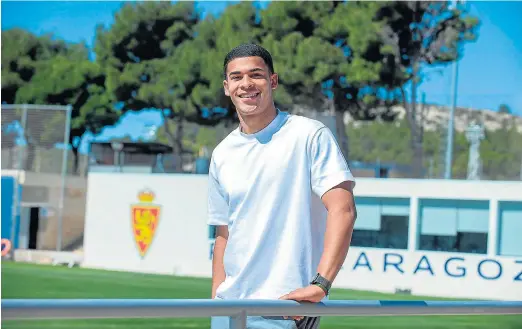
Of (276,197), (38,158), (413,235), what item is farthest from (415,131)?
(276,197)

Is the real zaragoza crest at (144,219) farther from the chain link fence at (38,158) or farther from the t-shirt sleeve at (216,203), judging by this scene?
the t-shirt sleeve at (216,203)

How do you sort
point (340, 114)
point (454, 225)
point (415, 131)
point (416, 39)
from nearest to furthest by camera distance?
1. point (454, 225)
2. point (415, 131)
3. point (340, 114)
4. point (416, 39)

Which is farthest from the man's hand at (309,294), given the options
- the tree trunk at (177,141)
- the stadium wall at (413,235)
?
the tree trunk at (177,141)

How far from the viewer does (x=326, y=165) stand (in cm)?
150

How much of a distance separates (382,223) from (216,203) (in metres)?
17.1

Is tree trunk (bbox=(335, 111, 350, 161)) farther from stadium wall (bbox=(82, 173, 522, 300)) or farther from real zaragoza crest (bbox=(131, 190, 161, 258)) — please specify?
real zaragoza crest (bbox=(131, 190, 161, 258))

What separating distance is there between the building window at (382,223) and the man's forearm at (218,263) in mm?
16683

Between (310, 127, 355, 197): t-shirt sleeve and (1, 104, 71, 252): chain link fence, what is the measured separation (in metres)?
18.5

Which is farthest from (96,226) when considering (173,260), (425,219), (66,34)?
(66,34)

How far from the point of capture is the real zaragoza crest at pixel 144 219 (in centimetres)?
2095

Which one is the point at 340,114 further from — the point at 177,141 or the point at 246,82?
the point at 246,82

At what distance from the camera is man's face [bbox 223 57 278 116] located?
156 centimetres

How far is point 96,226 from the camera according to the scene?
21.6 metres

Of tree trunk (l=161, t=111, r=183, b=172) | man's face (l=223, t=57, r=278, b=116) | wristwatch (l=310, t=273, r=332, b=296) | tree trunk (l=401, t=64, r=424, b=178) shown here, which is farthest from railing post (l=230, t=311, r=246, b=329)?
tree trunk (l=161, t=111, r=183, b=172)
